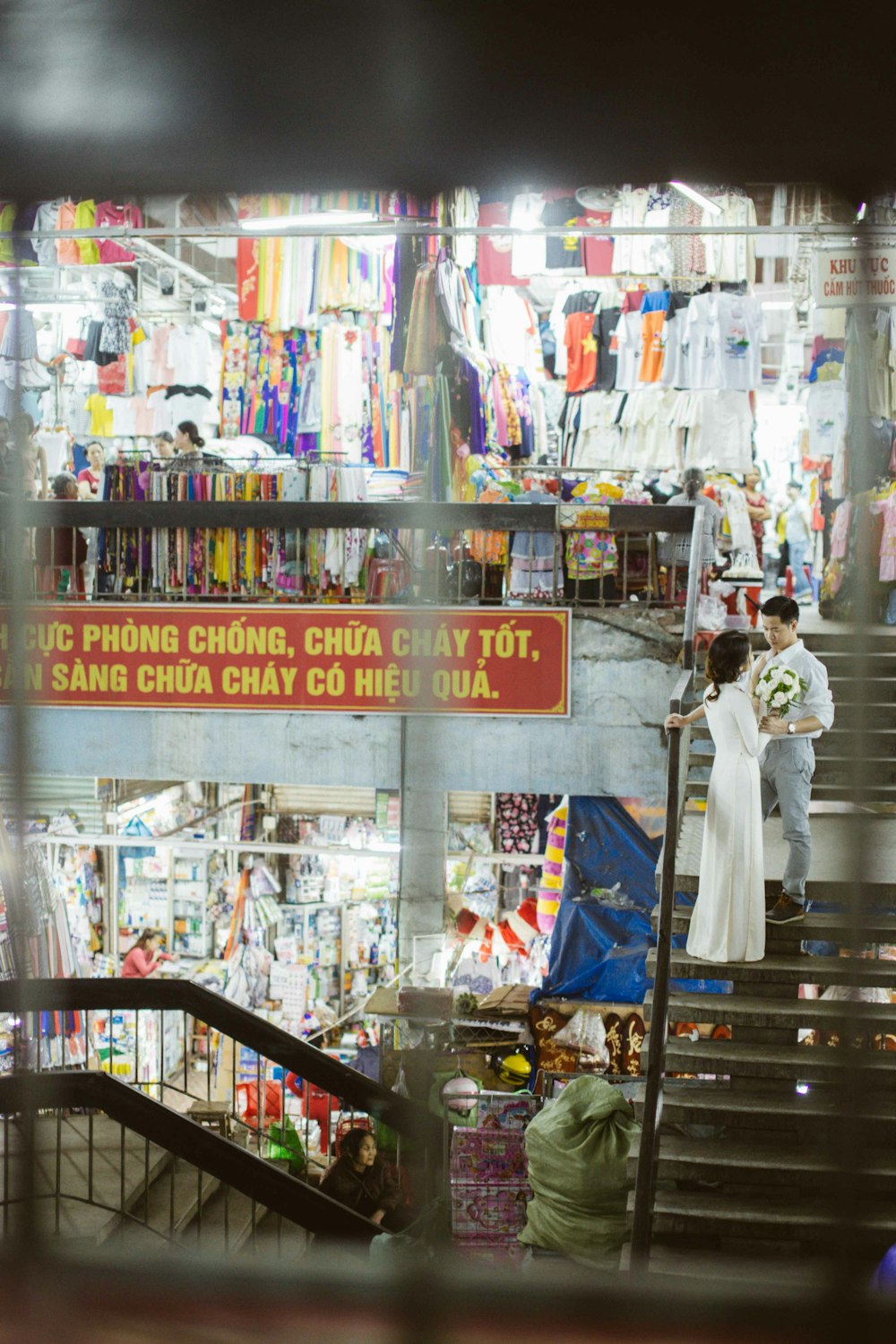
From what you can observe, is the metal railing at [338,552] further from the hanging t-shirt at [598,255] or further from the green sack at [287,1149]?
the green sack at [287,1149]

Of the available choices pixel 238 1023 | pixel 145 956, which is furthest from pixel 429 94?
pixel 145 956

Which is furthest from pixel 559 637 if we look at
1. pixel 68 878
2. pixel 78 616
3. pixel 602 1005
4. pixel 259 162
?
pixel 259 162

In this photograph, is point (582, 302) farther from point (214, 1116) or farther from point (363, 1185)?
point (363, 1185)

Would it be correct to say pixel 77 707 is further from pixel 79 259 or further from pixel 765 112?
pixel 765 112

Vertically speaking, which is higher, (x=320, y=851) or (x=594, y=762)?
(x=594, y=762)

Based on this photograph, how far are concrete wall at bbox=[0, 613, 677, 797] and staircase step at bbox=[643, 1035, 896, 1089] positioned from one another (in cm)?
186

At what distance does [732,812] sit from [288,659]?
9.60 ft

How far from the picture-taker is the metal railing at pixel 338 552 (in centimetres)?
645

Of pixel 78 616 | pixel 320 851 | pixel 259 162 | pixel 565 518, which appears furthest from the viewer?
pixel 320 851

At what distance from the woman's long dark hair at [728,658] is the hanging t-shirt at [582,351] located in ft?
14.2

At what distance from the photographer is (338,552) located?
696 cm

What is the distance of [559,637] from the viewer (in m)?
6.61

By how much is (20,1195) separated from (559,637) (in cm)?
537

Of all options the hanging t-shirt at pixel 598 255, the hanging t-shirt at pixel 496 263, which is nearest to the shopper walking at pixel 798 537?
the hanging t-shirt at pixel 598 255
